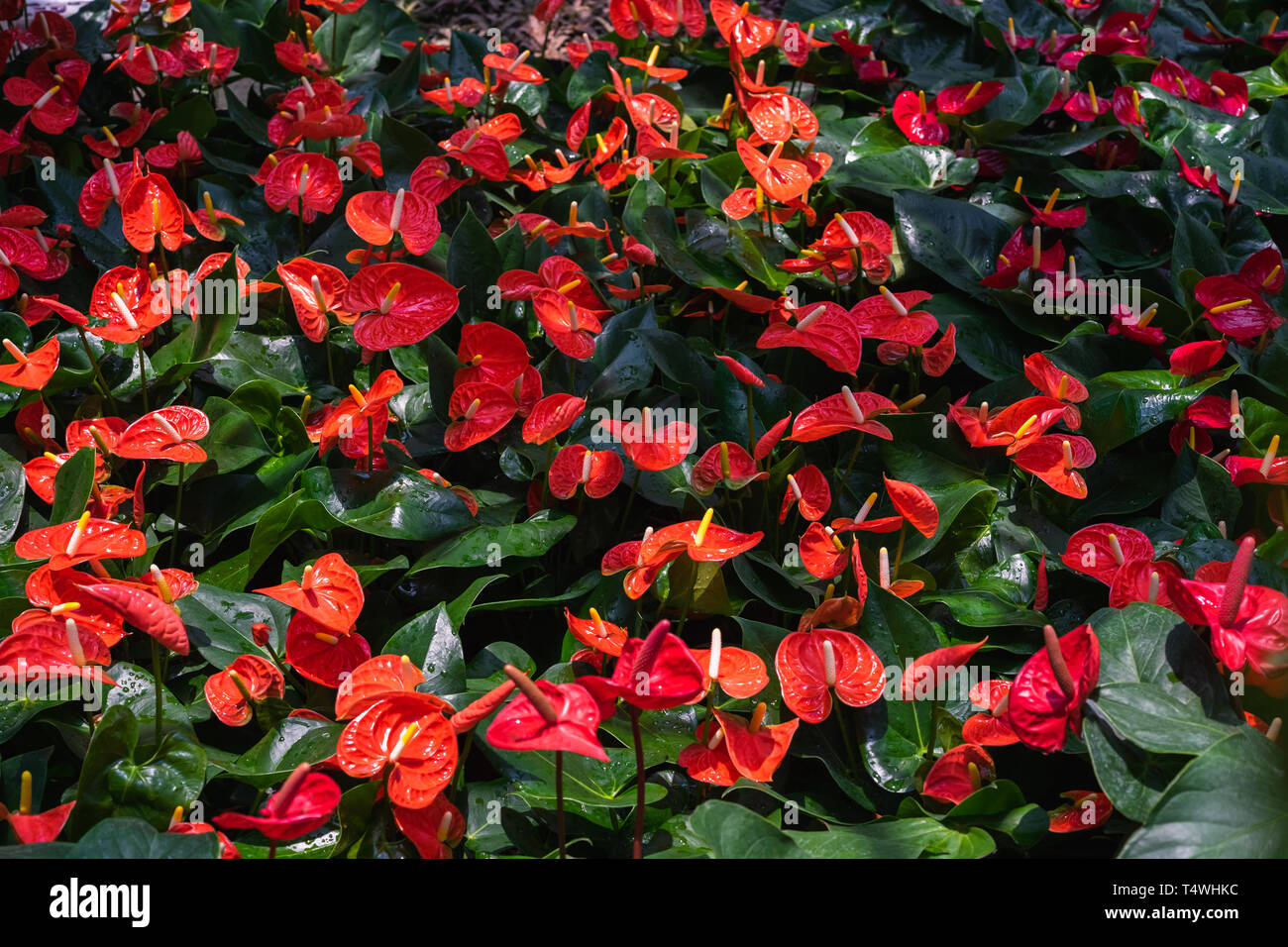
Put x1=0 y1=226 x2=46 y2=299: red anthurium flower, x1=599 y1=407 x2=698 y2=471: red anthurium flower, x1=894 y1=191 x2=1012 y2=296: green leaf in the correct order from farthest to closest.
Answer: x1=894 y1=191 x2=1012 y2=296: green leaf < x1=0 y1=226 x2=46 y2=299: red anthurium flower < x1=599 y1=407 x2=698 y2=471: red anthurium flower

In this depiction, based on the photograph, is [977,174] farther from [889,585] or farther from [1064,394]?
[889,585]

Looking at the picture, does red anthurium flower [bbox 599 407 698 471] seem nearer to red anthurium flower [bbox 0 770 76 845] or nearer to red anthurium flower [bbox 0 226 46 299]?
red anthurium flower [bbox 0 770 76 845]

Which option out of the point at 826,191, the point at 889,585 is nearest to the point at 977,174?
the point at 826,191

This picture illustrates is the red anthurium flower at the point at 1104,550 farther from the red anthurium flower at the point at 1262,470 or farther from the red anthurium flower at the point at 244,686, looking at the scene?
the red anthurium flower at the point at 244,686

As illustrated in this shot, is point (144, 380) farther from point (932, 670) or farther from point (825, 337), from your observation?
point (932, 670)

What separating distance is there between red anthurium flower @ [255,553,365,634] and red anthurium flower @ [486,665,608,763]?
310 mm

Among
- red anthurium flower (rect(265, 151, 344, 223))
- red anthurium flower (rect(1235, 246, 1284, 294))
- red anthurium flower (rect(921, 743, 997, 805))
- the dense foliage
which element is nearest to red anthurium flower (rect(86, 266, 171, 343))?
the dense foliage

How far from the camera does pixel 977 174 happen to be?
1.93 m

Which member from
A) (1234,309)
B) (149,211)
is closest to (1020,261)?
(1234,309)

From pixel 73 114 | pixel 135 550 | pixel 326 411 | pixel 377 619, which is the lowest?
pixel 377 619

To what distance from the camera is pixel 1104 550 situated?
1136mm

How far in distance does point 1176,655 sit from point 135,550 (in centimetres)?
103

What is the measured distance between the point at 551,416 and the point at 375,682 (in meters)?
0.41

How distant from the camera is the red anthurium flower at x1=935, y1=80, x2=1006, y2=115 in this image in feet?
6.08
